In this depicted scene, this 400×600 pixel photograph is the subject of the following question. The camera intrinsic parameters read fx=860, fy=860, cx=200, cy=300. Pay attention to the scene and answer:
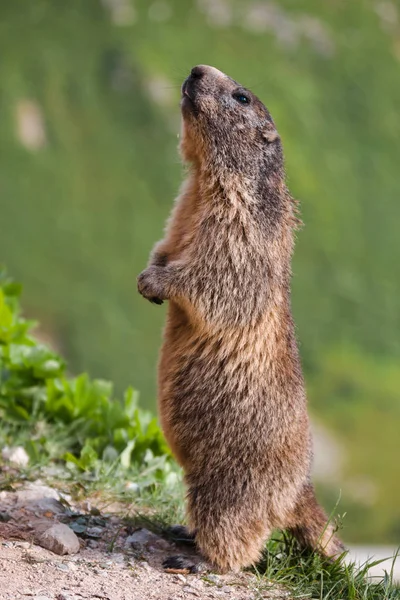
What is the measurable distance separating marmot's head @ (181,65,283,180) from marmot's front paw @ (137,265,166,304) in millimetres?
571

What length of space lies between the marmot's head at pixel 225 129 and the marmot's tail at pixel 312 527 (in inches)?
60.9

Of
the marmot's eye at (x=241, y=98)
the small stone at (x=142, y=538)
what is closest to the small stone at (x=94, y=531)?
the small stone at (x=142, y=538)

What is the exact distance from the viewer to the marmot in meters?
3.87

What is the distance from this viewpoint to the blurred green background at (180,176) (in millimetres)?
8555

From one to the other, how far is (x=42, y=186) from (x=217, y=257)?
17.9 feet

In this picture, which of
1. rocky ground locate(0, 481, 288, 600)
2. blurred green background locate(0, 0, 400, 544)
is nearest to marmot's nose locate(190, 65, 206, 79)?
rocky ground locate(0, 481, 288, 600)

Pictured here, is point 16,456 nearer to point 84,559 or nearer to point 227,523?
point 84,559

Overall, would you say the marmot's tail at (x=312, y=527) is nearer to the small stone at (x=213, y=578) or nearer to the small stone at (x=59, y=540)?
the small stone at (x=213, y=578)

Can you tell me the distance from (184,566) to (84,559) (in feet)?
1.47

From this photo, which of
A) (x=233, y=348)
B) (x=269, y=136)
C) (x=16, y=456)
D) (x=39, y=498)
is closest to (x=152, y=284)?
(x=233, y=348)

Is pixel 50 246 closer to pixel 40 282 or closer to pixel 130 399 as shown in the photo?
pixel 40 282

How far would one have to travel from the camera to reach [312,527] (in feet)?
13.3

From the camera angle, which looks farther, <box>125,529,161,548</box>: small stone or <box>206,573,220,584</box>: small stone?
<box>125,529,161,548</box>: small stone

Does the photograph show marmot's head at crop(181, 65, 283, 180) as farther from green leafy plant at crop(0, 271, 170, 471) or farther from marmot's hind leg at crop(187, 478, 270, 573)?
green leafy plant at crop(0, 271, 170, 471)
